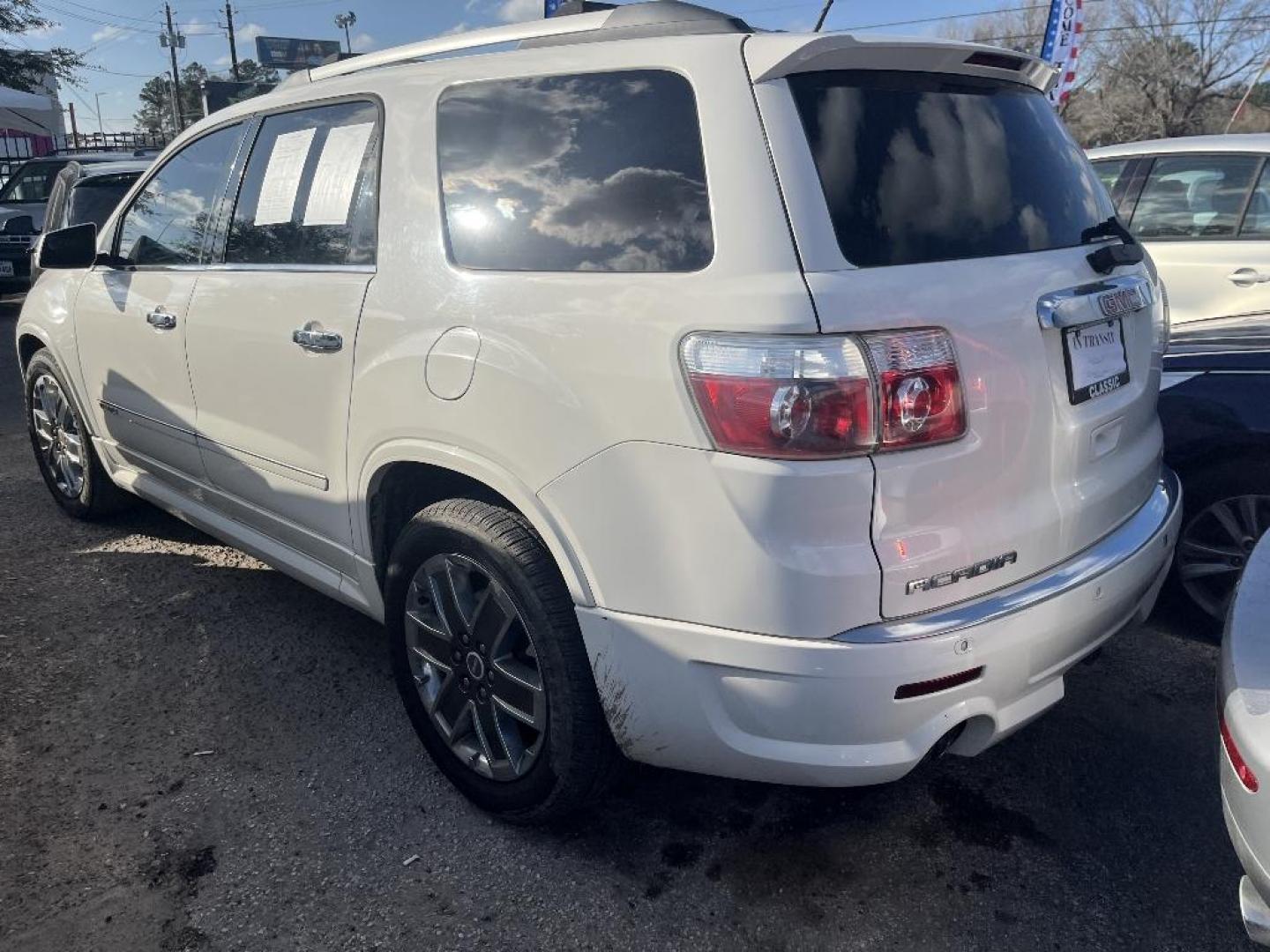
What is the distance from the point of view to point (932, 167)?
6.98ft

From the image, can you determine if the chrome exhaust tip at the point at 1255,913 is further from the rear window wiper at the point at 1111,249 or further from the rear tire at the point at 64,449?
the rear tire at the point at 64,449

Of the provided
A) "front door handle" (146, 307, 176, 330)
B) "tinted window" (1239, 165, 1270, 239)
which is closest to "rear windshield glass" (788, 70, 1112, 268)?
"front door handle" (146, 307, 176, 330)

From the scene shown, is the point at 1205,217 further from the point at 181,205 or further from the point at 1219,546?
the point at 181,205

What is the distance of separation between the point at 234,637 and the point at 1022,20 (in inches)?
1861

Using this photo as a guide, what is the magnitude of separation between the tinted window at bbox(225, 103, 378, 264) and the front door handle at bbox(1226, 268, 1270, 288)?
4.72 meters

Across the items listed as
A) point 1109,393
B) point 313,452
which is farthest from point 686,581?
point 313,452

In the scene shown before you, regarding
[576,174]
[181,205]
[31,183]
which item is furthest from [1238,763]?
[31,183]

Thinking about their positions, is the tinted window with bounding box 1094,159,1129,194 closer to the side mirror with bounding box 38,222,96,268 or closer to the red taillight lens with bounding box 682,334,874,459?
the red taillight lens with bounding box 682,334,874,459

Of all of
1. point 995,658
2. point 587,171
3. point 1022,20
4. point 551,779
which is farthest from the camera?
point 1022,20

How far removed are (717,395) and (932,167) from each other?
74cm

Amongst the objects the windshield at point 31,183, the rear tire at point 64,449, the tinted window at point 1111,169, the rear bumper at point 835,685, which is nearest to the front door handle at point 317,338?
the rear bumper at point 835,685

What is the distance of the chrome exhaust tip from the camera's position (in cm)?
173

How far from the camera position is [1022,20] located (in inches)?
1672

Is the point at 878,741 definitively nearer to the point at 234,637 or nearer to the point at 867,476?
the point at 867,476
